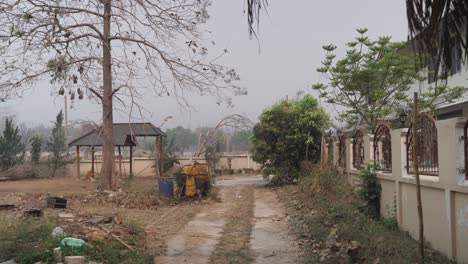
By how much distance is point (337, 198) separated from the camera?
44.0 feet

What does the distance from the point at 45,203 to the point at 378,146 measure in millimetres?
11065

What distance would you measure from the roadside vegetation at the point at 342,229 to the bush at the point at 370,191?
52 mm

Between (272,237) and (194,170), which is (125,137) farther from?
(272,237)

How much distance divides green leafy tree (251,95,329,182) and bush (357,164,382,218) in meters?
10.5

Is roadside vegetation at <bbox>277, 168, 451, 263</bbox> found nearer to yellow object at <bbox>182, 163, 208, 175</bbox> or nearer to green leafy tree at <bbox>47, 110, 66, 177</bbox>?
yellow object at <bbox>182, 163, 208, 175</bbox>

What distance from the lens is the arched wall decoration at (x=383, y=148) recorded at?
11.0 m

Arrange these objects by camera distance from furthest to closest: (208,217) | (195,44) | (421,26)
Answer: (195,44), (208,217), (421,26)

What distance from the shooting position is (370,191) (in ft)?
37.5

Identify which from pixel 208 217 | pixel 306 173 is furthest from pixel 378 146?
pixel 306 173

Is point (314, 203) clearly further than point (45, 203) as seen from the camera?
No

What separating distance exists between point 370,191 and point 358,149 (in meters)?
2.72

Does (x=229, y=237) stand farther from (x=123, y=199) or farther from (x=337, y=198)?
(x=123, y=199)

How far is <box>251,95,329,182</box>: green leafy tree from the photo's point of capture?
2261 centimetres

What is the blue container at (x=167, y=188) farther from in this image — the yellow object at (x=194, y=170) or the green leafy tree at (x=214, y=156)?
the green leafy tree at (x=214, y=156)
